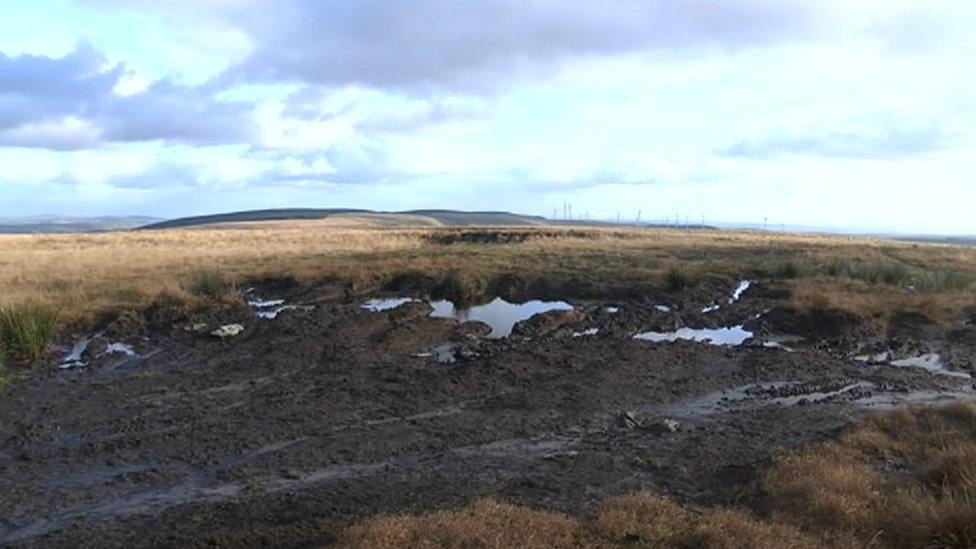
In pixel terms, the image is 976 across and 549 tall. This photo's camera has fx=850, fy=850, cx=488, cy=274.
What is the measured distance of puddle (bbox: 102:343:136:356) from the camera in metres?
17.1

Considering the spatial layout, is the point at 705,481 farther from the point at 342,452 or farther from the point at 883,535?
the point at 342,452

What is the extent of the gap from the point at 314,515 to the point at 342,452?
2416mm

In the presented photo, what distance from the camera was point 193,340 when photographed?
18.2m

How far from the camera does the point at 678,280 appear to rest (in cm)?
2600

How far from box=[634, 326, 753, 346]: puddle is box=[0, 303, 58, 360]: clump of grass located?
482 inches

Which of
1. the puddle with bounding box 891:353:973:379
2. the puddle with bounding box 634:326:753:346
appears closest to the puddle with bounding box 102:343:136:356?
the puddle with bounding box 634:326:753:346

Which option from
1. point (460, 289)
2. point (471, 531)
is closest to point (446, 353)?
point (460, 289)

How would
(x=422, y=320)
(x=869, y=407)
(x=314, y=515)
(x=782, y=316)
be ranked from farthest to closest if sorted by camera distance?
(x=782, y=316) < (x=422, y=320) < (x=869, y=407) < (x=314, y=515)

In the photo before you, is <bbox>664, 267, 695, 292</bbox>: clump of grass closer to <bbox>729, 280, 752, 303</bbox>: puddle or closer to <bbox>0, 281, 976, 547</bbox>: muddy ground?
<bbox>729, 280, 752, 303</bbox>: puddle

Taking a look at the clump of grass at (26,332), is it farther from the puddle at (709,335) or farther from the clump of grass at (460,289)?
the puddle at (709,335)

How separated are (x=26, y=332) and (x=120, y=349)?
1.83 m

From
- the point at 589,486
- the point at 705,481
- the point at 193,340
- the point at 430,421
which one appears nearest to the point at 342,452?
the point at 430,421

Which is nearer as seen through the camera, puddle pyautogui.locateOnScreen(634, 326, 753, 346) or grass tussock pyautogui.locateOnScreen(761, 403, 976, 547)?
grass tussock pyautogui.locateOnScreen(761, 403, 976, 547)

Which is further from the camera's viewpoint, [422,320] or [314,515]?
[422,320]
